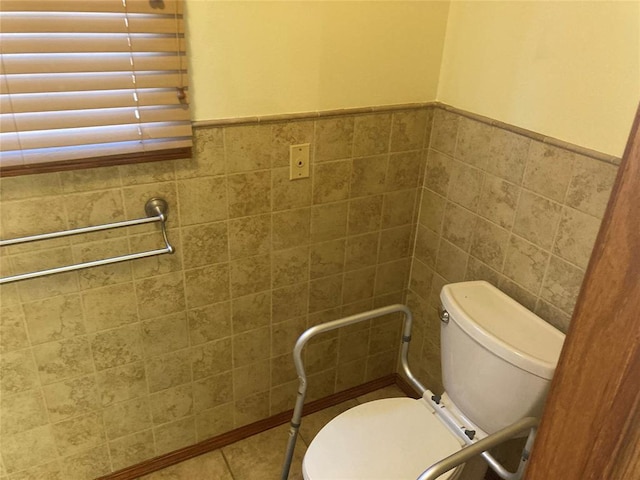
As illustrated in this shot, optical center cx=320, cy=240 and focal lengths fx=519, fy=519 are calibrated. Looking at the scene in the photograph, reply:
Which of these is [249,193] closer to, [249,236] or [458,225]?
[249,236]

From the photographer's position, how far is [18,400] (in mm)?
1486

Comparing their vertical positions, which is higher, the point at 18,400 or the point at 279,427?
the point at 18,400

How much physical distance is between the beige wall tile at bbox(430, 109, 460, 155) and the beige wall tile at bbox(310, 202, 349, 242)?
374mm

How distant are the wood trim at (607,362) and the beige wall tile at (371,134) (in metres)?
1.17

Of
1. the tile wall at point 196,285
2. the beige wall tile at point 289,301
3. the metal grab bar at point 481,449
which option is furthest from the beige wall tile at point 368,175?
the metal grab bar at point 481,449

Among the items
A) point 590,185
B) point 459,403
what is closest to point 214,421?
point 459,403

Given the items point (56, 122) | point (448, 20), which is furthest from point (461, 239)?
point (56, 122)

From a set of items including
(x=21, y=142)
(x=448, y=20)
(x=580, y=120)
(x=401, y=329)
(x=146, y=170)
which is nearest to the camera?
(x=21, y=142)

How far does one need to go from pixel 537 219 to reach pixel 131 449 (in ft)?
4.91

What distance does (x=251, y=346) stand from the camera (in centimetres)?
181

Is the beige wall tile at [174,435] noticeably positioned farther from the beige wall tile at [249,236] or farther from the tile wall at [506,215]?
the tile wall at [506,215]

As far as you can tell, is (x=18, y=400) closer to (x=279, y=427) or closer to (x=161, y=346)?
(x=161, y=346)

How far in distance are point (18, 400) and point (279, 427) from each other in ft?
3.01

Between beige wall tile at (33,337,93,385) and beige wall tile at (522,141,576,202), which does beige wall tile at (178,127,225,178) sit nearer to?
beige wall tile at (33,337,93,385)
